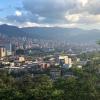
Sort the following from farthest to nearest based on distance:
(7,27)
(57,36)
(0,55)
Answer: (57,36) < (7,27) < (0,55)

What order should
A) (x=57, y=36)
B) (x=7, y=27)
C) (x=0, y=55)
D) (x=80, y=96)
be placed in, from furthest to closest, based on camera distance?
(x=57, y=36) → (x=7, y=27) → (x=0, y=55) → (x=80, y=96)

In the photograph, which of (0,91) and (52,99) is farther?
(0,91)

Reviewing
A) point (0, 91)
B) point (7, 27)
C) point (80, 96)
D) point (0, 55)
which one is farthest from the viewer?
point (7, 27)

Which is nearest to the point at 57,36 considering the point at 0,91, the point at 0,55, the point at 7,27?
the point at 7,27

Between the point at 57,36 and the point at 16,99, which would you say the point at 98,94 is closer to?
the point at 16,99

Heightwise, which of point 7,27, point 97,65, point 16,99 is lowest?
point 16,99

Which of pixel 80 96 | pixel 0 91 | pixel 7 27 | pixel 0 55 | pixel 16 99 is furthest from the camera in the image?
pixel 7 27

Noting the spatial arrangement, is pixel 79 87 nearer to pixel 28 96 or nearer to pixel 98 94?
pixel 98 94

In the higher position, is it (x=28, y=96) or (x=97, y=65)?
(x=97, y=65)

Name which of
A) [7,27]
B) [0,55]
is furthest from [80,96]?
[7,27]
